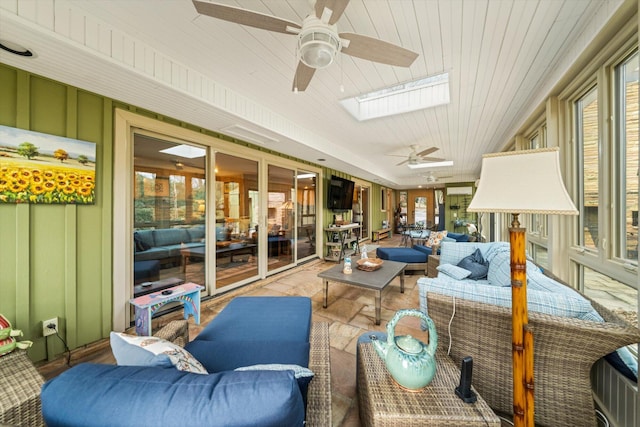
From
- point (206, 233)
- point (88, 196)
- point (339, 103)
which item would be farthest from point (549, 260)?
point (88, 196)

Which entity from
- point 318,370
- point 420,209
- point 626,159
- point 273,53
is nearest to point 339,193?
point 273,53

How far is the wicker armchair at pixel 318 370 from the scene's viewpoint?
0.90 metres

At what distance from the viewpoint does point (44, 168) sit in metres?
1.88

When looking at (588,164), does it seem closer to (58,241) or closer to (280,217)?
(280,217)

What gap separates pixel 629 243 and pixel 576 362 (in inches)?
39.9

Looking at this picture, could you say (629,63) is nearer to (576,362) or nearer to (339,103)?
(576,362)

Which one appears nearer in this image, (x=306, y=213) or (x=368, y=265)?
(x=368, y=265)

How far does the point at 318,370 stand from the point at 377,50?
1.96m

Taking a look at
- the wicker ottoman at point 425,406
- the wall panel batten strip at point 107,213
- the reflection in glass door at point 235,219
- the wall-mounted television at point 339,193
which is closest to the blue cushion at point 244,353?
the wicker ottoman at point 425,406

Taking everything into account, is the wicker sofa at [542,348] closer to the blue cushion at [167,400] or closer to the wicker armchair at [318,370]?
the wicker armchair at [318,370]

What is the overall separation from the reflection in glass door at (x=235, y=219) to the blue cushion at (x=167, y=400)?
9.56ft

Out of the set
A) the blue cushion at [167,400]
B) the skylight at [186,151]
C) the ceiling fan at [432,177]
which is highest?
the ceiling fan at [432,177]

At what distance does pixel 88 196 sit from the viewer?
2096 millimetres

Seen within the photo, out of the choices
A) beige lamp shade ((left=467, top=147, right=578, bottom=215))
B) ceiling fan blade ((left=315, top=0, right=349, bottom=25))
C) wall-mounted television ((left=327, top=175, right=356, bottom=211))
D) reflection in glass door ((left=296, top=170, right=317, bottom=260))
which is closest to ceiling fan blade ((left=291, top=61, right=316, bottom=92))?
ceiling fan blade ((left=315, top=0, right=349, bottom=25))
